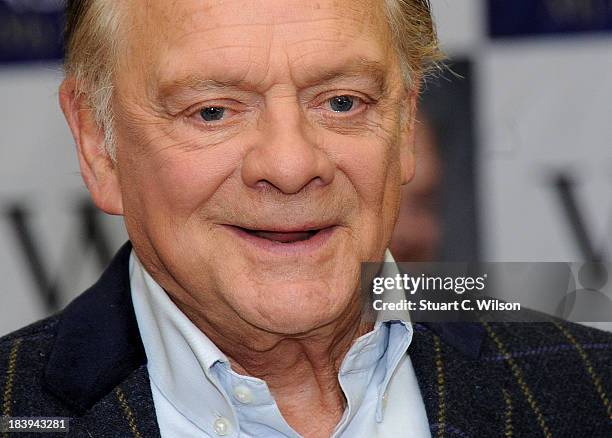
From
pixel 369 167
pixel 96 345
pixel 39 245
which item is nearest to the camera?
pixel 369 167

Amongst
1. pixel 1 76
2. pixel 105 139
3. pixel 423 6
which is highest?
pixel 1 76

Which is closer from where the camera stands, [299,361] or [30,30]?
[299,361]

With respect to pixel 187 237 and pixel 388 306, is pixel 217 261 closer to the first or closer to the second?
pixel 187 237

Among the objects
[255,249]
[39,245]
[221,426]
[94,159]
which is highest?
[39,245]

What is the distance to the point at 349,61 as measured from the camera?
1619 millimetres

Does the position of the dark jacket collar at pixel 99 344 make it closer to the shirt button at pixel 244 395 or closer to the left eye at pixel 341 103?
the shirt button at pixel 244 395

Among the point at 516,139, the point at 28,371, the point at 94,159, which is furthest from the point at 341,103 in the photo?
the point at 516,139

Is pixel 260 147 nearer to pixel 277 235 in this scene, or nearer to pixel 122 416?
pixel 277 235

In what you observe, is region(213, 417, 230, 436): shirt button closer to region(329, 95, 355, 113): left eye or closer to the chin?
the chin

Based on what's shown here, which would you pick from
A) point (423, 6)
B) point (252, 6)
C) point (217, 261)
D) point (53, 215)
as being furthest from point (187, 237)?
point (53, 215)

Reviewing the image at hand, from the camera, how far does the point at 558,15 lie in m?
2.78

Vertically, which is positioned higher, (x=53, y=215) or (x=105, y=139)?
(x=53, y=215)

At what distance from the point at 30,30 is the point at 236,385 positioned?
1531mm

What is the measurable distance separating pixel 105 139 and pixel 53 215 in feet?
3.92
